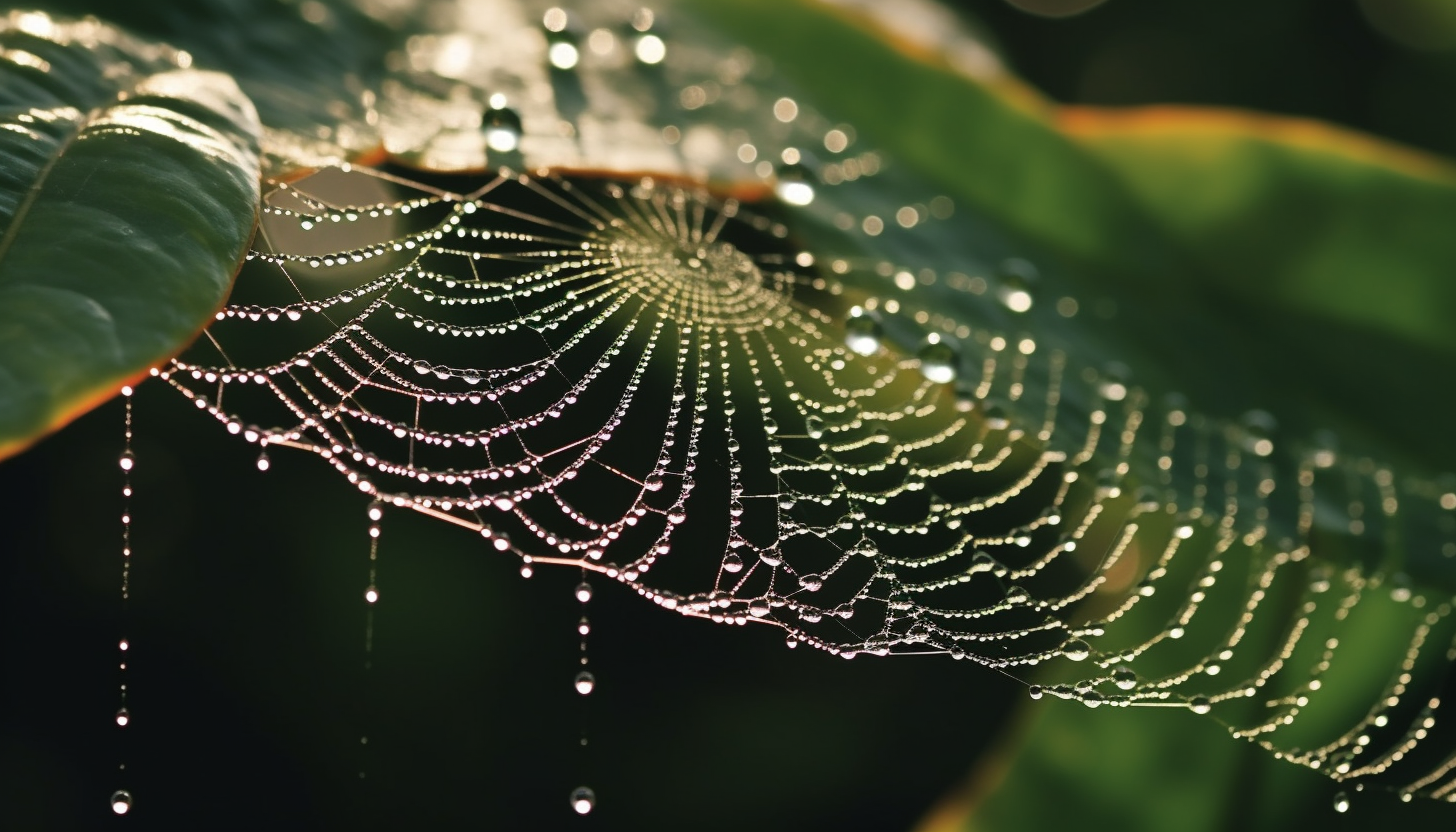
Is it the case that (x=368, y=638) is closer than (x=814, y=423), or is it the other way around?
(x=814, y=423)

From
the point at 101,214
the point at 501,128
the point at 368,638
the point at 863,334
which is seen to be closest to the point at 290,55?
the point at 501,128

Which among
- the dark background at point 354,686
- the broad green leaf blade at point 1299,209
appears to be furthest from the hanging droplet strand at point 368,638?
the broad green leaf blade at point 1299,209

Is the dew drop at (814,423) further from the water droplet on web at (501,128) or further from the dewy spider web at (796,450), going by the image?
the water droplet on web at (501,128)

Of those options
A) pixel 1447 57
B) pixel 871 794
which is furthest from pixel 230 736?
pixel 1447 57

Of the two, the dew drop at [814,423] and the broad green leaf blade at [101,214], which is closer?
the broad green leaf blade at [101,214]

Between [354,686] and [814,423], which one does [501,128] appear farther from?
[354,686]

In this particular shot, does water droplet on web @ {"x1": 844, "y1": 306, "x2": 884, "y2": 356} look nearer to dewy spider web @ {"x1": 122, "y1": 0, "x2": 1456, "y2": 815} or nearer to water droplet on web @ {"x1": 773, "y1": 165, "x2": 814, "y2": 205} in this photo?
dewy spider web @ {"x1": 122, "y1": 0, "x2": 1456, "y2": 815}

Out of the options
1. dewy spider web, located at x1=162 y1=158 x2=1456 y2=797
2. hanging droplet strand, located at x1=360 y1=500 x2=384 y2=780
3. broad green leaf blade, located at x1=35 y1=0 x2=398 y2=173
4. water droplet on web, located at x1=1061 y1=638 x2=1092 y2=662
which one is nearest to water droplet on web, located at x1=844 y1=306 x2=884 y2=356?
dewy spider web, located at x1=162 y1=158 x2=1456 y2=797
